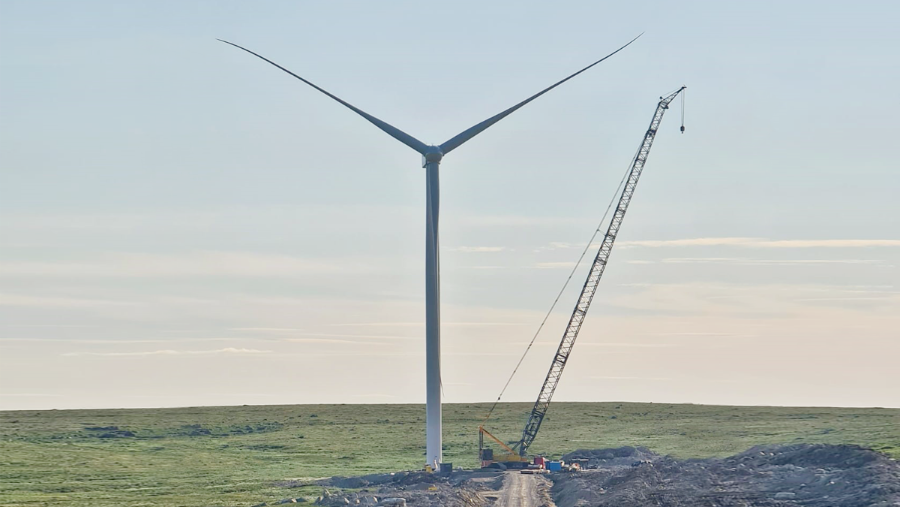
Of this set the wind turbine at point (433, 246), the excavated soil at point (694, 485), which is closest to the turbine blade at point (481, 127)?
the wind turbine at point (433, 246)

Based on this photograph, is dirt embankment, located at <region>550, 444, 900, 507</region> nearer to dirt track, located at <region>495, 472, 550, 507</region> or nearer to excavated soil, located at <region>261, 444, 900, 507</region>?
excavated soil, located at <region>261, 444, 900, 507</region>

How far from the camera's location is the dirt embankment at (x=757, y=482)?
94188mm

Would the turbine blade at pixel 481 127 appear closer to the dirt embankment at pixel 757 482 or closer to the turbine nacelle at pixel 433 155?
the turbine nacelle at pixel 433 155

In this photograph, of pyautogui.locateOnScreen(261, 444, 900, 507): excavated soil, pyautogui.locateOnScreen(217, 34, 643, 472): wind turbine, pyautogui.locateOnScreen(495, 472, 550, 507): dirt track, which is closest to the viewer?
pyautogui.locateOnScreen(261, 444, 900, 507): excavated soil

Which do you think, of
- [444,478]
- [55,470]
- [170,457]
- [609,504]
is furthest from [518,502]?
[170,457]

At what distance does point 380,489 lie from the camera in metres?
126

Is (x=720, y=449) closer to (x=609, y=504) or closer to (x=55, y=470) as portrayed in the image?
(x=609, y=504)

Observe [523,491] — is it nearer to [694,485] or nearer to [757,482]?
[694,485]

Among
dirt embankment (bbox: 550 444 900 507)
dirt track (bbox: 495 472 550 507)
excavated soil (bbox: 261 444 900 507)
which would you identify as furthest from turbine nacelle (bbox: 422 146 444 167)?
dirt embankment (bbox: 550 444 900 507)

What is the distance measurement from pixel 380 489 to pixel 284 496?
36.4 ft

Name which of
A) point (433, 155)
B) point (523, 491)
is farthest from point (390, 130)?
point (523, 491)

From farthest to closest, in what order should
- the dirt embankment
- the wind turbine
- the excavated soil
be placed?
the wind turbine < the excavated soil < the dirt embankment

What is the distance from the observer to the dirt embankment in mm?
94188

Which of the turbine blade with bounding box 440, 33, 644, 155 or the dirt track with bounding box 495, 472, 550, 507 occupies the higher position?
the turbine blade with bounding box 440, 33, 644, 155
